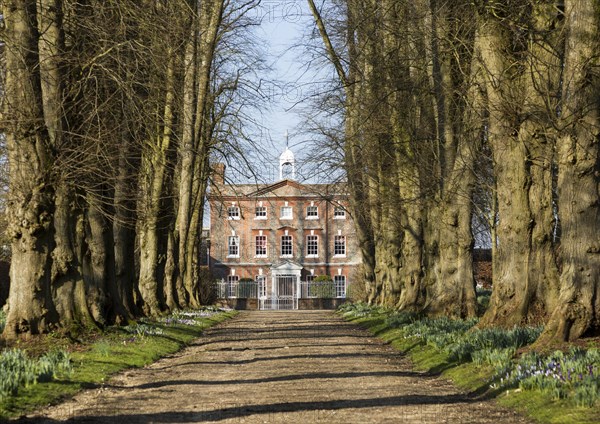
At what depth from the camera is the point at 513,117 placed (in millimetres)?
17469

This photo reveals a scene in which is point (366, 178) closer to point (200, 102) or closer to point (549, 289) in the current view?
point (200, 102)

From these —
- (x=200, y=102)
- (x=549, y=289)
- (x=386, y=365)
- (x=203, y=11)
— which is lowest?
(x=386, y=365)

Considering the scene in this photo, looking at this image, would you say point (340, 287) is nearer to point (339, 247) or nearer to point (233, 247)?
point (339, 247)

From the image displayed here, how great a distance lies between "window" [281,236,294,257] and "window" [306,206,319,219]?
2.73 m

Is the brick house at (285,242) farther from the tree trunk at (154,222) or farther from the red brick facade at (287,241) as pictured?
the tree trunk at (154,222)

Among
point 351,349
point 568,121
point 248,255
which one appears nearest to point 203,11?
point 351,349

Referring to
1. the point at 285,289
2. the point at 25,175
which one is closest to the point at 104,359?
the point at 25,175

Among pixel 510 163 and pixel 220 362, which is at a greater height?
pixel 510 163

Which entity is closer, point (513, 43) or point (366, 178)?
point (513, 43)

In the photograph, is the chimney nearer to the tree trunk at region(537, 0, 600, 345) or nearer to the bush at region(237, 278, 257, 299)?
the tree trunk at region(537, 0, 600, 345)

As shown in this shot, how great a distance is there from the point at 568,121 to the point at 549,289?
5131 mm

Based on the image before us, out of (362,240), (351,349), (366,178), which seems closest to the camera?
(351,349)

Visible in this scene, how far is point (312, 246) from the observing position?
3561 inches

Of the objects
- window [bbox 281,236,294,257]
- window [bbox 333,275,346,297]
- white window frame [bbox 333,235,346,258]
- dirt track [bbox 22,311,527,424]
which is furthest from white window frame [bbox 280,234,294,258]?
dirt track [bbox 22,311,527,424]
